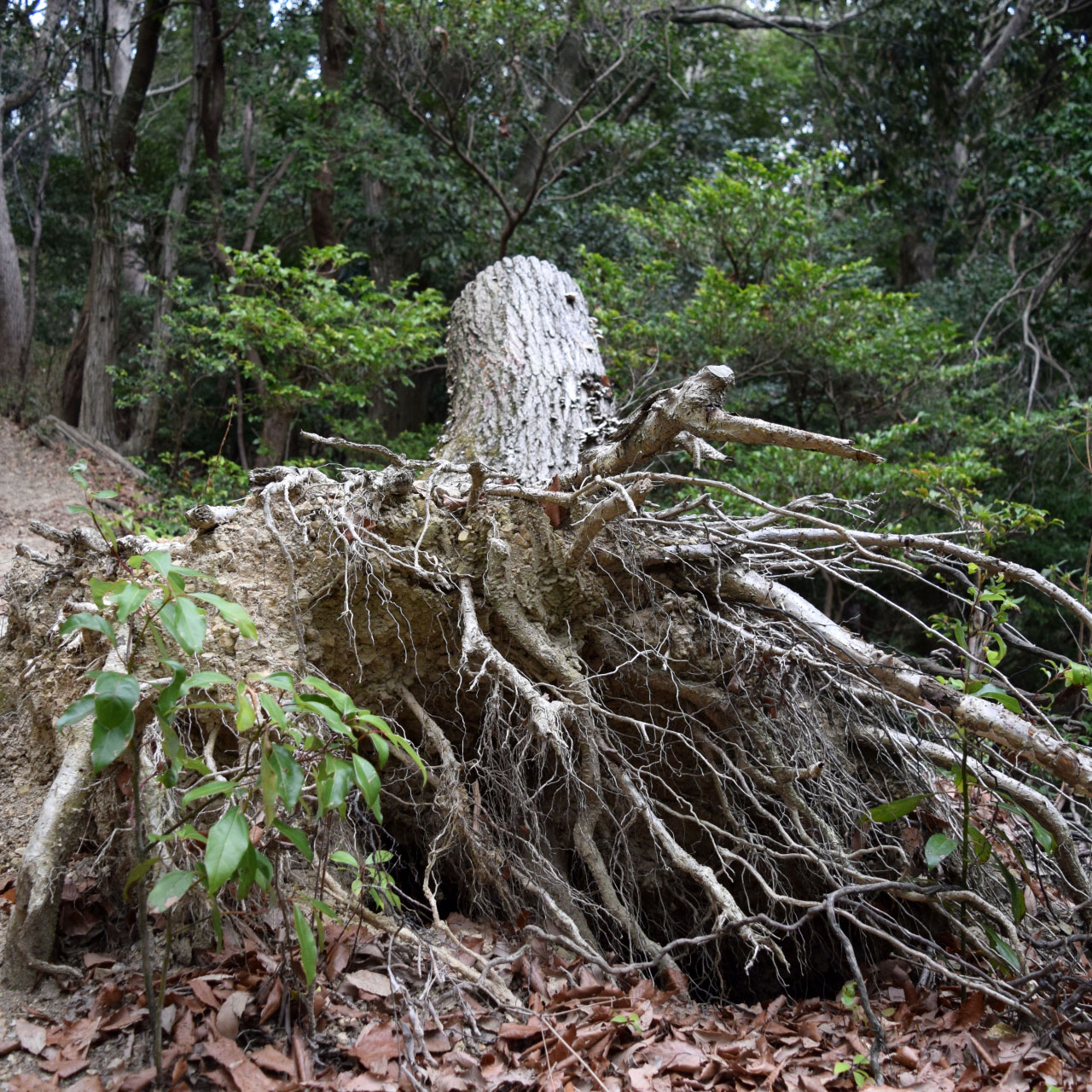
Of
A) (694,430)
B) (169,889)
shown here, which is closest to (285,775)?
(169,889)

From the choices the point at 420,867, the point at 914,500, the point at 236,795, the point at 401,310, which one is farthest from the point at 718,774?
the point at 401,310

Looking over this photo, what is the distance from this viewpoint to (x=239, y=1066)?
1.86m

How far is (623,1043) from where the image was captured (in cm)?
229

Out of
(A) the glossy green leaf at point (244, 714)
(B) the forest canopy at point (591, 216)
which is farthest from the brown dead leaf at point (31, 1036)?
(B) the forest canopy at point (591, 216)

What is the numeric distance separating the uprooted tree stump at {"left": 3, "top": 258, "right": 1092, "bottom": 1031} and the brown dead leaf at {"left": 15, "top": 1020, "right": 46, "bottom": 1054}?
818mm

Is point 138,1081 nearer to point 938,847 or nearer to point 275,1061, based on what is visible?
point 275,1061

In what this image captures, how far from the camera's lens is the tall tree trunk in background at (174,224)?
9.09m

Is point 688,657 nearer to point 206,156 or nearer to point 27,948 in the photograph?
point 27,948

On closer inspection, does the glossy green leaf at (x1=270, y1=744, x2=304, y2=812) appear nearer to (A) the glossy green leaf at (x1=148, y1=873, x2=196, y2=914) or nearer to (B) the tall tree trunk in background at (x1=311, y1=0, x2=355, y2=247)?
(A) the glossy green leaf at (x1=148, y1=873, x2=196, y2=914)

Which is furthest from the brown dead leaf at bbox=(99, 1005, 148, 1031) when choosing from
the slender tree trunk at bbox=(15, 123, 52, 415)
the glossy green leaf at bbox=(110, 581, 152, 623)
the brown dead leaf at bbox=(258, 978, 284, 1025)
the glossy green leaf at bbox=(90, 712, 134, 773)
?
the slender tree trunk at bbox=(15, 123, 52, 415)

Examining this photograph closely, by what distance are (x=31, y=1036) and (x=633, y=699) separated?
2237 millimetres

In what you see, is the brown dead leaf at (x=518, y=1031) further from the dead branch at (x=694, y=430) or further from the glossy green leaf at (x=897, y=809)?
the dead branch at (x=694, y=430)

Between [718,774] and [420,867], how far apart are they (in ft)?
4.52

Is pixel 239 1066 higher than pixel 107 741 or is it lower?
lower
